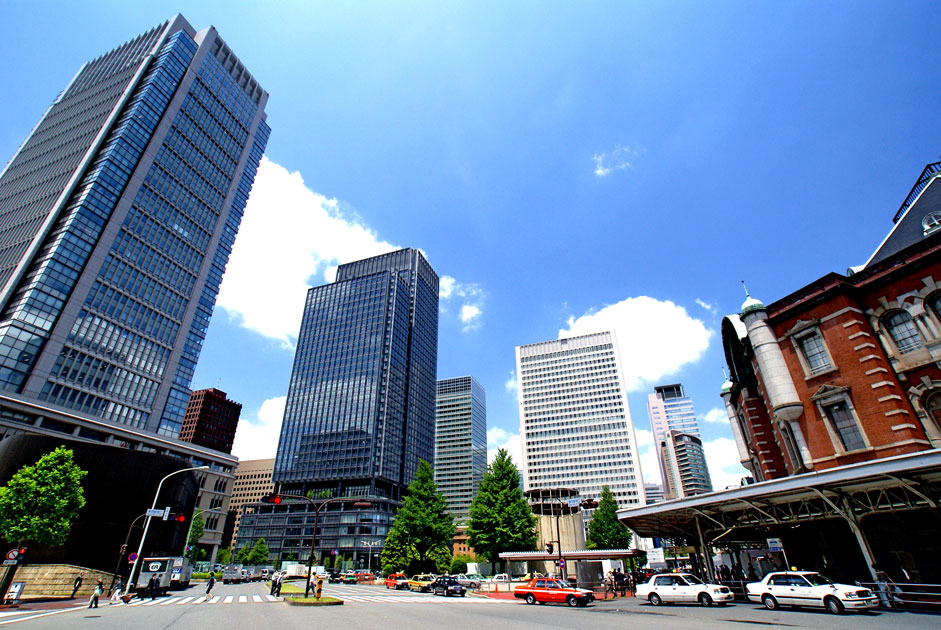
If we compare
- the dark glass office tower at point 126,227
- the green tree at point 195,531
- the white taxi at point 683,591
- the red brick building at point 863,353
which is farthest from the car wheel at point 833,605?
the green tree at point 195,531

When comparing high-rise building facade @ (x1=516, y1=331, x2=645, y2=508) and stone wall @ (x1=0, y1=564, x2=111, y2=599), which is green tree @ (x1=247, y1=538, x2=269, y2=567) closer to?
stone wall @ (x1=0, y1=564, x2=111, y2=599)

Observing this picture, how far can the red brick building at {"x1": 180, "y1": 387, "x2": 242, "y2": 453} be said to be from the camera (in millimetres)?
149775

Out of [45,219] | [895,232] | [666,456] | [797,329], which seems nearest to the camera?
[797,329]

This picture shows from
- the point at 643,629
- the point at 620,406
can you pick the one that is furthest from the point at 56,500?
the point at 620,406

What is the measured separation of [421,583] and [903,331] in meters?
45.9

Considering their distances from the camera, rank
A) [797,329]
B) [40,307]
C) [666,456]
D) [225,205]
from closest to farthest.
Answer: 1. [797,329]
2. [40,307]
3. [225,205]
4. [666,456]

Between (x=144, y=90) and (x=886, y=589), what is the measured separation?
11842cm

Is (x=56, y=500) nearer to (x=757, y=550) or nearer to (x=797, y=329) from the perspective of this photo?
(x=797, y=329)

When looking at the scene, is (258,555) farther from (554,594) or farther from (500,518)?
(554,594)

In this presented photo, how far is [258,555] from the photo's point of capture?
98.8 m

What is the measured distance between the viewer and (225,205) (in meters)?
95.1

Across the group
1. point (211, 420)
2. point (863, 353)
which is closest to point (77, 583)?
point (863, 353)

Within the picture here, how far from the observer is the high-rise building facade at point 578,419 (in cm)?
12431

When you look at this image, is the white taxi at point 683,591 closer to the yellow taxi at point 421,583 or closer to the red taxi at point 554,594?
the red taxi at point 554,594
